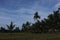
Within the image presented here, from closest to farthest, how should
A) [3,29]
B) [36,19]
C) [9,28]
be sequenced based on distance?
[9,28], [3,29], [36,19]

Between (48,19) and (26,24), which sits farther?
(26,24)

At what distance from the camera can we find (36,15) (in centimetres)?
5694

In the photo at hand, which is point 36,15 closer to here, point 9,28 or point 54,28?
point 54,28

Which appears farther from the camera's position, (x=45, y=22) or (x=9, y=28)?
(x=45, y=22)

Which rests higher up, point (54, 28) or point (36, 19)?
point (36, 19)

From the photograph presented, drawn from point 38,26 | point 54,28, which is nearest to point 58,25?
point 54,28

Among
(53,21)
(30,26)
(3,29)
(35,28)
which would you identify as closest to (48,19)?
(53,21)

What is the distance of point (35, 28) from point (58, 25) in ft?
26.4

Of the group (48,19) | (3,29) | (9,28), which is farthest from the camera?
(3,29)

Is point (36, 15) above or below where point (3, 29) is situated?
above

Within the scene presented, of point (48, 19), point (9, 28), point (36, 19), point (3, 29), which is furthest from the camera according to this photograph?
point (36, 19)

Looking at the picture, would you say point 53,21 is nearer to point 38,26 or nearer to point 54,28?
point 54,28

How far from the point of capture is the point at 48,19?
51.0 meters

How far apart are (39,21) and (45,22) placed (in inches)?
150
